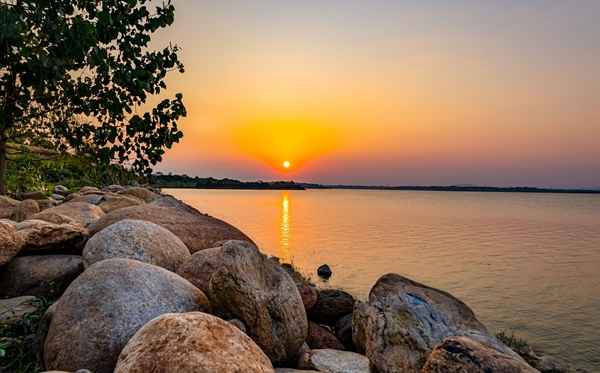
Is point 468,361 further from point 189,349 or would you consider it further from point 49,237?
point 49,237

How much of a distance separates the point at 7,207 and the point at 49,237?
6.34 m

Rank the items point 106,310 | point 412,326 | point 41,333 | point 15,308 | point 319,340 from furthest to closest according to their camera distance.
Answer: point 319,340, point 412,326, point 15,308, point 41,333, point 106,310

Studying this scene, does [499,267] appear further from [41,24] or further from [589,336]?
[41,24]

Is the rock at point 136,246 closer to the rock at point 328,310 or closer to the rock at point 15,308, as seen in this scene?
the rock at point 15,308

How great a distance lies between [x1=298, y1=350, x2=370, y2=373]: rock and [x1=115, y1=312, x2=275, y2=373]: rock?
2.56 meters

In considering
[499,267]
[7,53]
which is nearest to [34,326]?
[7,53]

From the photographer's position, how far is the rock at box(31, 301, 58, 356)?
189 inches

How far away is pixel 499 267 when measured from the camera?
24.9m

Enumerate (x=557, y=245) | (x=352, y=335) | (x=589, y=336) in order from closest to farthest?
1. (x=352, y=335)
2. (x=589, y=336)
3. (x=557, y=245)

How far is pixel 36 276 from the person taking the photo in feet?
21.0

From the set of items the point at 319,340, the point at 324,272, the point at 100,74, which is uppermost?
the point at 100,74

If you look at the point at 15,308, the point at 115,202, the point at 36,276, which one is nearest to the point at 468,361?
the point at 15,308

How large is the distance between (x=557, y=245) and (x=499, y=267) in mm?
13404

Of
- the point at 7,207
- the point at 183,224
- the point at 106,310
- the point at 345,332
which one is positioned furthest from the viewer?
the point at 7,207
